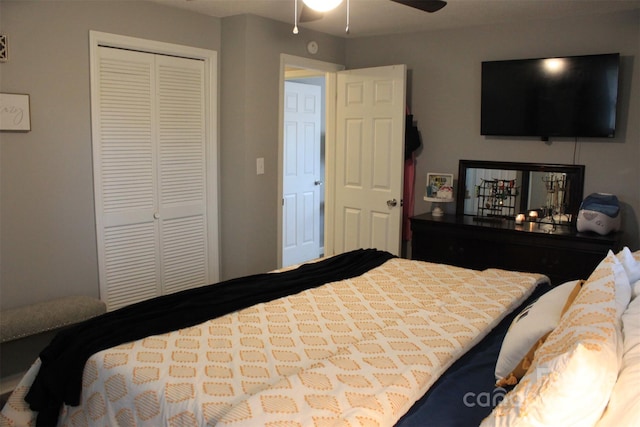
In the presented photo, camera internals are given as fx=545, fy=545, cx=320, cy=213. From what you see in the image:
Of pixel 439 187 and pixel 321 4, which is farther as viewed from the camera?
pixel 439 187

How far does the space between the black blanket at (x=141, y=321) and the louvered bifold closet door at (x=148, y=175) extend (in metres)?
1.38

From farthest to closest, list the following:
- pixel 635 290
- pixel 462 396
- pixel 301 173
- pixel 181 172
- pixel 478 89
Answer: pixel 301 173
pixel 478 89
pixel 181 172
pixel 635 290
pixel 462 396

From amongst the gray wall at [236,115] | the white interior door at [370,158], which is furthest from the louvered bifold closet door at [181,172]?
the white interior door at [370,158]

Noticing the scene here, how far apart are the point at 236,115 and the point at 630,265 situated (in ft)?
9.60

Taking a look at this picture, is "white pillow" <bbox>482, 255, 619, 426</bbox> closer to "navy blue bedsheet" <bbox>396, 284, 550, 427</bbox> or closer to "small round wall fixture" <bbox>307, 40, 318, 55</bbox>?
"navy blue bedsheet" <bbox>396, 284, 550, 427</bbox>

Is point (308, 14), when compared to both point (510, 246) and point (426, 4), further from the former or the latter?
point (510, 246)

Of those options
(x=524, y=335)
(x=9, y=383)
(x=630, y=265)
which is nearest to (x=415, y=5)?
(x=630, y=265)

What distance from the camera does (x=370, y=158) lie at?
191 inches

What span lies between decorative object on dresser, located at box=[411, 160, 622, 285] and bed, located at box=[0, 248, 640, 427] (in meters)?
1.15

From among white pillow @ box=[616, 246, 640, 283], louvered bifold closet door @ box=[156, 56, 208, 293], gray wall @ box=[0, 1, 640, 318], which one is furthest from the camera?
louvered bifold closet door @ box=[156, 56, 208, 293]

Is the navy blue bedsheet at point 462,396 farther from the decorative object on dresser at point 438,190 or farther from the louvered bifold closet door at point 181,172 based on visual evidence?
the louvered bifold closet door at point 181,172

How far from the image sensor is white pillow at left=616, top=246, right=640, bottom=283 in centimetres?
229

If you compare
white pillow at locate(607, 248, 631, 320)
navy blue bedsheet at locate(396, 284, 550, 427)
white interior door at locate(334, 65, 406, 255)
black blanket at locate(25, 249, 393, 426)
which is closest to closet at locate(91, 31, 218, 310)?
white interior door at locate(334, 65, 406, 255)

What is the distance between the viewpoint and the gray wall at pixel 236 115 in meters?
3.21
